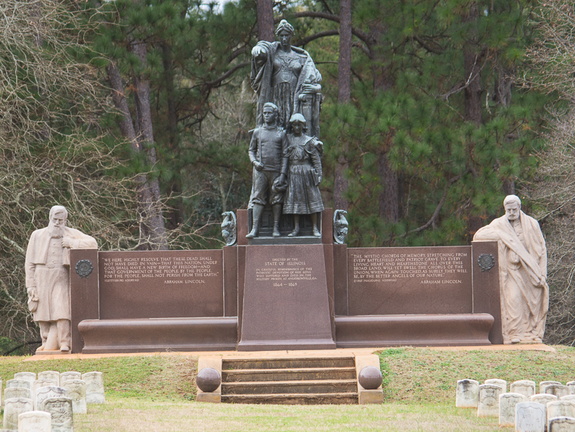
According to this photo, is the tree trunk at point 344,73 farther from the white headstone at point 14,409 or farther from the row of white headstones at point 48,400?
the white headstone at point 14,409

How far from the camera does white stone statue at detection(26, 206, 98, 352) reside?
54.5 feet

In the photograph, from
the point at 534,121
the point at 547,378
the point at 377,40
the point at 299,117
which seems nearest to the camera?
the point at 547,378

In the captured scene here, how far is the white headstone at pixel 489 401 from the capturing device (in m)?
11.2

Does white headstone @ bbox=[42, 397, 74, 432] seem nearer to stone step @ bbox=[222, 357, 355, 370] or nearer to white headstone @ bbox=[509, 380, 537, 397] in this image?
white headstone @ bbox=[509, 380, 537, 397]

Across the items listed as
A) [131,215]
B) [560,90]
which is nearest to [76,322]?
[131,215]

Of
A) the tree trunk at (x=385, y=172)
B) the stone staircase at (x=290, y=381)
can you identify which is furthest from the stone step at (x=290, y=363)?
the tree trunk at (x=385, y=172)

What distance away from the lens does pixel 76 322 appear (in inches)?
653

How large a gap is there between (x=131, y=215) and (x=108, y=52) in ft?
11.0

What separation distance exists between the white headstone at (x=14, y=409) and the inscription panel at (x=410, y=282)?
785 cm

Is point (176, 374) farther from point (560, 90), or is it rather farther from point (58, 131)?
point (560, 90)

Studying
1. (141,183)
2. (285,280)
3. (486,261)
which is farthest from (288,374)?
(141,183)

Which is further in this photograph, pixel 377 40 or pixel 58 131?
pixel 377 40

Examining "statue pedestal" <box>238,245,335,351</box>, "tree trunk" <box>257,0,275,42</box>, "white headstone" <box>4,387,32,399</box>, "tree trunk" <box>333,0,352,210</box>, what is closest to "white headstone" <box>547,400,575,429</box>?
"white headstone" <box>4,387,32,399</box>

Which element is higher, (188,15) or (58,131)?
(188,15)
